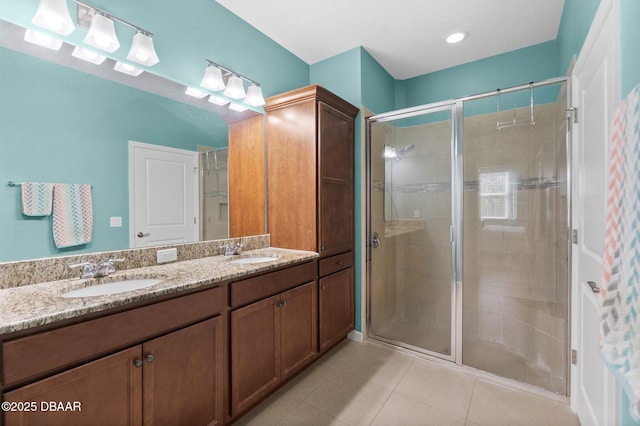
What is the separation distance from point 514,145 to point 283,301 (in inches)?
87.0

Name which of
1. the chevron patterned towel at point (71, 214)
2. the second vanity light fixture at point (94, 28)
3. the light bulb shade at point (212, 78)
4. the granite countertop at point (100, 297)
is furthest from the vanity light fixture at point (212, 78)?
the granite countertop at point (100, 297)

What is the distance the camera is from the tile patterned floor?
1637 mm

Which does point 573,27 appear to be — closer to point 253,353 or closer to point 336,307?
point 336,307

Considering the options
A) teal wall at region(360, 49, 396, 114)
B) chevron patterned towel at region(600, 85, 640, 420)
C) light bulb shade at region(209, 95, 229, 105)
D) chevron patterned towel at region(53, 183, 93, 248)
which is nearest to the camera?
chevron patterned towel at region(600, 85, 640, 420)

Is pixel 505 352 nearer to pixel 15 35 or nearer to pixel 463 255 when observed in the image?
pixel 463 255

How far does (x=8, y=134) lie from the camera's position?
122 cm

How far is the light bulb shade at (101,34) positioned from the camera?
141cm

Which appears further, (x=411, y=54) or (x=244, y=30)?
(x=411, y=54)

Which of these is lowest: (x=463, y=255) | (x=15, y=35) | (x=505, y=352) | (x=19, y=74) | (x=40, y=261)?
(x=505, y=352)

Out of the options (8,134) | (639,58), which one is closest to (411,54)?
(639,58)

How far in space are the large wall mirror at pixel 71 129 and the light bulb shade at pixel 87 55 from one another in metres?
0.03

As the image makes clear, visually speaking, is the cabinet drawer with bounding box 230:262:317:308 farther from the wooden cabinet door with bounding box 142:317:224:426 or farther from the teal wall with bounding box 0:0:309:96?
the teal wall with bounding box 0:0:309:96

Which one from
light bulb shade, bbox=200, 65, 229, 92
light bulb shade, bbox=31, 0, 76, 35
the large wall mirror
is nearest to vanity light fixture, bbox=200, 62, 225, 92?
light bulb shade, bbox=200, 65, 229, 92

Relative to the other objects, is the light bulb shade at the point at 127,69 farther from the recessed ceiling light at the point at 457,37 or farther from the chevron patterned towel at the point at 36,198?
the recessed ceiling light at the point at 457,37
